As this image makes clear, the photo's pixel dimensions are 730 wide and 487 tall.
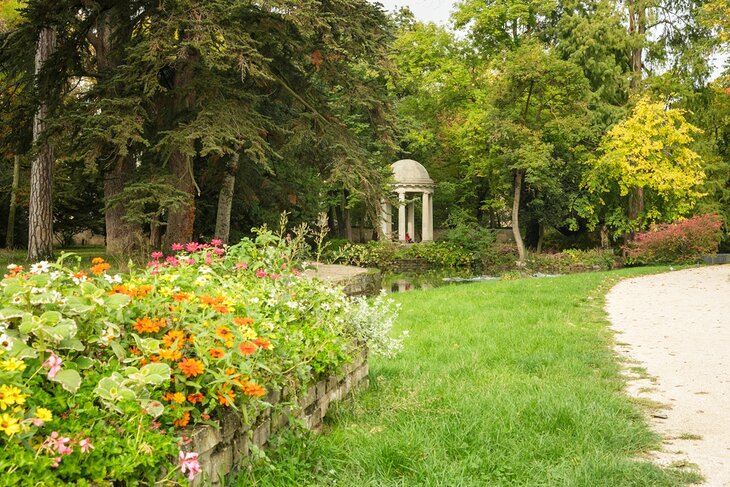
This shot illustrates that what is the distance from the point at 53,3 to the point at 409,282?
1237 centimetres

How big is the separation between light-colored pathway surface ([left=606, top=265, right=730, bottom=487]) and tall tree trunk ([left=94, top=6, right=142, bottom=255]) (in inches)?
361

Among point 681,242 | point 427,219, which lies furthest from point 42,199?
point 427,219

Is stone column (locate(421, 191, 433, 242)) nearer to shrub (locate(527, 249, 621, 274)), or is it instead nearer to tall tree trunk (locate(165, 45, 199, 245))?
shrub (locate(527, 249, 621, 274))

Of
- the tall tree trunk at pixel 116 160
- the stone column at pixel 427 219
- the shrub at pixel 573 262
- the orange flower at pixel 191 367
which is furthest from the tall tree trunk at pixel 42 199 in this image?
the stone column at pixel 427 219

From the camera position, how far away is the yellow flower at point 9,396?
A: 1.83 metres

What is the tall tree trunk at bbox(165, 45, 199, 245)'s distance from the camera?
12344 mm

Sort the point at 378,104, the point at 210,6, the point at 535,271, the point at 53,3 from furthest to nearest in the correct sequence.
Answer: the point at 535,271
the point at 378,104
the point at 53,3
the point at 210,6

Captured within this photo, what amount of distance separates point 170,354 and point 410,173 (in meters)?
27.8

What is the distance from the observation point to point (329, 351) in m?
3.71

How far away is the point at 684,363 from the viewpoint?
5812 mm

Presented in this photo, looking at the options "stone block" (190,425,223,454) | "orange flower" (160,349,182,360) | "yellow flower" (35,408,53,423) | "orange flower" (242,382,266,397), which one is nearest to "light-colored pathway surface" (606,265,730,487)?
"orange flower" (242,382,266,397)

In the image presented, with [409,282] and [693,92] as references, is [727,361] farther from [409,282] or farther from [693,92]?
[693,92]

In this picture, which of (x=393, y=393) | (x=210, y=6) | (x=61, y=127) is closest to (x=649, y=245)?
(x=210, y=6)

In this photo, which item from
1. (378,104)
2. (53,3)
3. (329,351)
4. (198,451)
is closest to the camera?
(198,451)
